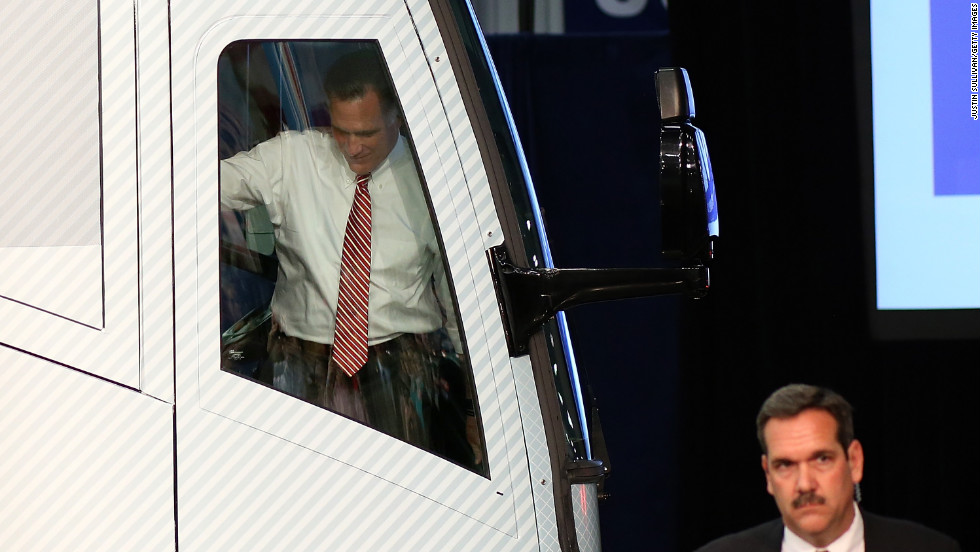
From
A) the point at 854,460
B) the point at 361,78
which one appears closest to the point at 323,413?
the point at 361,78

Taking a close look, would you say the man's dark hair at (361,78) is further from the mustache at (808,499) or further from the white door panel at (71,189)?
the mustache at (808,499)

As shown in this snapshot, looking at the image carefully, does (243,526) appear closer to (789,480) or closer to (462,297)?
(462,297)

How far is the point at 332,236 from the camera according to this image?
1.59m

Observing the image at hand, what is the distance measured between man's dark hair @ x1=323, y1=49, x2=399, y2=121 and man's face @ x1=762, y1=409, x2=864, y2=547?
1.61 m

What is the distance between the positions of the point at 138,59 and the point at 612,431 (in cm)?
367

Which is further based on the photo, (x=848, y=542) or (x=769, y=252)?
(x=769, y=252)

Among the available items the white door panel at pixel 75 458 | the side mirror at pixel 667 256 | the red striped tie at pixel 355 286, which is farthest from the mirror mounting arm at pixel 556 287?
the white door panel at pixel 75 458

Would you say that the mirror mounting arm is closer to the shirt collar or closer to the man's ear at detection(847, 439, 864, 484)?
the shirt collar

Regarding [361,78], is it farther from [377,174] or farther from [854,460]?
[854,460]

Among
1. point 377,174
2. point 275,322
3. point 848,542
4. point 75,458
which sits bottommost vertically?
Result: point 848,542

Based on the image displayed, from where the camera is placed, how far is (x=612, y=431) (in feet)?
15.9

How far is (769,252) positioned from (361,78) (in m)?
3.18

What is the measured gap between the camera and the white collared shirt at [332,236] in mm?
1584

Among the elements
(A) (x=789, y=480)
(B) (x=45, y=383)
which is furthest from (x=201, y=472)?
(A) (x=789, y=480)
